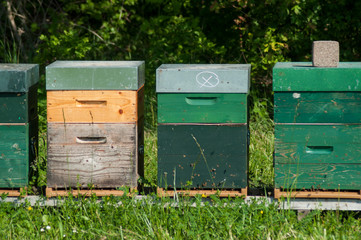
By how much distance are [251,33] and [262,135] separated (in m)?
1.54

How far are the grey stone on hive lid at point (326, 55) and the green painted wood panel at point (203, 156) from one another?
0.67 metres

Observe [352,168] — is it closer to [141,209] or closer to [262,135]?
[141,209]

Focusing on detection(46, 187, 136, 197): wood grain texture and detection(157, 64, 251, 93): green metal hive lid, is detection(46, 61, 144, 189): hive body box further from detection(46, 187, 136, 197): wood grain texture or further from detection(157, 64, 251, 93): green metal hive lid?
detection(157, 64, 251, 93): green metal hive lid

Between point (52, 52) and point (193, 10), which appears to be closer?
point (52, 52)

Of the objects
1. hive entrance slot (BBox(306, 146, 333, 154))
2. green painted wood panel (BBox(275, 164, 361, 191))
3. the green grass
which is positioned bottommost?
the green grass

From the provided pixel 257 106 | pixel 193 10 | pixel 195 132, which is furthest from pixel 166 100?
pixel 193 10

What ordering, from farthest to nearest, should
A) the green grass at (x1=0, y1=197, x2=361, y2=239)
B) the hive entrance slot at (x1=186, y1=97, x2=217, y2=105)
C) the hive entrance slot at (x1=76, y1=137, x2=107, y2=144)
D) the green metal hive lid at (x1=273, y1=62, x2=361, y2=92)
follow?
the hive entrance slot at (x1=76, y1=137, x2=107, y2=144) → the hive entrance slot at (x1=186, y1=97, x2=217, y2=105) → the green metal hive lid at (x1=273, y1=62, x2=361, y2=92) → the green grass at (x1=0, y1=197, x2=361, y2=239)

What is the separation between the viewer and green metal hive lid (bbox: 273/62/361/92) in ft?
12.8

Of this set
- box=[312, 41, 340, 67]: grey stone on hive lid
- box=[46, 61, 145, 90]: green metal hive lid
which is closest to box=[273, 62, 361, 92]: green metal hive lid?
box=[312, 41, 340, 67]: grey stone on hive lid

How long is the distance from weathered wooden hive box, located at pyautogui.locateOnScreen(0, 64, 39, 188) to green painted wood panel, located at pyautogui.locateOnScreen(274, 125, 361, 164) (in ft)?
5.57

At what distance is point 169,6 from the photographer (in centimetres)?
754

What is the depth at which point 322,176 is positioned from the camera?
13.2 ft

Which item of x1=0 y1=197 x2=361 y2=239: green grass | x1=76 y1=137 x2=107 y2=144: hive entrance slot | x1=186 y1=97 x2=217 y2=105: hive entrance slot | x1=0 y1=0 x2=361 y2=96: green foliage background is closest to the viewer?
x1=0 y1=197 x2=361 y2=239: green grass

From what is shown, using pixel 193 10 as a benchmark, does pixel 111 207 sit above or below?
below
